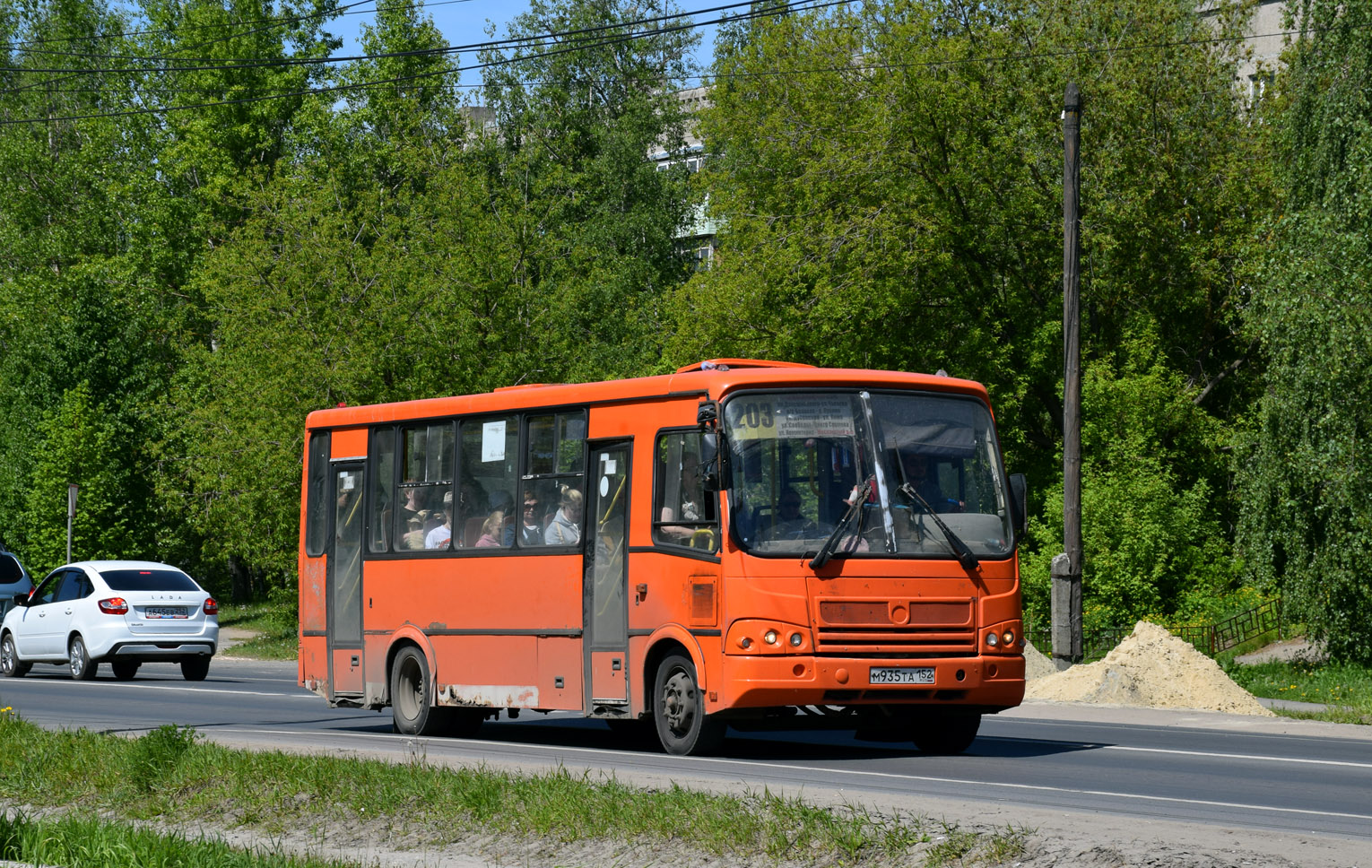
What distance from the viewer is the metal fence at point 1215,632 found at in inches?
1214

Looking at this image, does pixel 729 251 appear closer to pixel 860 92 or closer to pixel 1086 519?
pixel 860 92

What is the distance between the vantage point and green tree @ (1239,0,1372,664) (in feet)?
84.2

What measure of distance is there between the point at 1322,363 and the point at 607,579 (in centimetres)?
1510

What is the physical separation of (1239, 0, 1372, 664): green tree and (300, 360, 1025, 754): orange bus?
12.8m

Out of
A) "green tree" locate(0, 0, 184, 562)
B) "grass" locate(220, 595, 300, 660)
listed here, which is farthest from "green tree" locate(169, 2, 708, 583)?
"green tree" locate(0, 0, 184, 562)

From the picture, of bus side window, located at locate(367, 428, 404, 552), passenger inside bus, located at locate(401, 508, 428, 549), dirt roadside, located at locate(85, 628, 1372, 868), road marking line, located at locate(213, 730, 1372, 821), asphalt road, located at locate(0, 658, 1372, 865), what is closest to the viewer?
dirt roadside, located at locate(85, 628, 1372, 868)

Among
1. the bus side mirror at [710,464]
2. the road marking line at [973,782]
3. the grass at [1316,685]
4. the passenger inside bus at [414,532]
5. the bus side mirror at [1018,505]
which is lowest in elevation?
the grass at [1316,685]

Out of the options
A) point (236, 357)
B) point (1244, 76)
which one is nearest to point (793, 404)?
point (236, 357)

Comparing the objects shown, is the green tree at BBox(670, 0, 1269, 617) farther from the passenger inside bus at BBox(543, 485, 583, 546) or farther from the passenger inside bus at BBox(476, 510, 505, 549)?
the passenger inside bus at BBox(543, 485, 583, 546)

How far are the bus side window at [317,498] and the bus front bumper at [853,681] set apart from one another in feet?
21.7

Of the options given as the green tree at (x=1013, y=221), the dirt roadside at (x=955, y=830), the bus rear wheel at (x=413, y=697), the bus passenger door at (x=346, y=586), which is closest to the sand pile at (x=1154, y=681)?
the bus rear wheel at (x=413, y=697)

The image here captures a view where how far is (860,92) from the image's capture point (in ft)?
129

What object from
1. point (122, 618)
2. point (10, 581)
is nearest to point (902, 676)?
point (122, 618)

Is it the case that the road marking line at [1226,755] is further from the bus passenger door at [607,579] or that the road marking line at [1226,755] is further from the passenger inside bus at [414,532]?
the passenger inside bus at [414,532]
